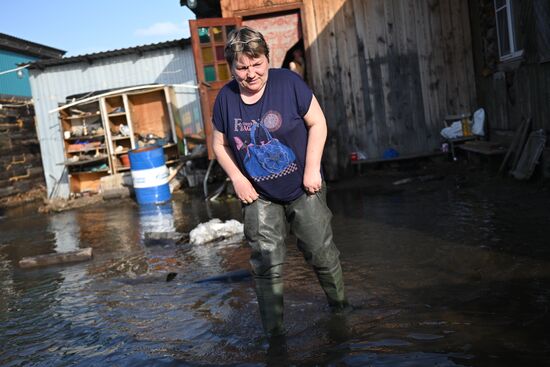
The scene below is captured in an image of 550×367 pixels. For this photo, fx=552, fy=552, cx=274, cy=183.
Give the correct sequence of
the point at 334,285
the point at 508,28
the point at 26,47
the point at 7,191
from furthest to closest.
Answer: the point at 26,47, the point at 7,191, the point at 508,28, the point at 334,285

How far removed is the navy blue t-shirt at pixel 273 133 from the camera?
3.04 m

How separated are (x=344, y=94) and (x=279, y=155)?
7.78 meters

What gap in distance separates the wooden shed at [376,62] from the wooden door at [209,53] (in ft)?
0.13

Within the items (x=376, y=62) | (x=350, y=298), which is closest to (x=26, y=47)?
(x=376, y=62)

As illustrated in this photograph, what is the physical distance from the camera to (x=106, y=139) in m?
14.1

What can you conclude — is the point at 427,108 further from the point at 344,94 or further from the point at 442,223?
the point at 442,223

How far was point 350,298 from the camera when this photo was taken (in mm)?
3791

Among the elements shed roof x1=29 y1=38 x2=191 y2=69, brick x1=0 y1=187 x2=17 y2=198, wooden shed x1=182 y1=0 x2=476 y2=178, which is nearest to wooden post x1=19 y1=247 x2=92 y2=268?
wooden shed x1=182 y1=0 x2=476 y2=178

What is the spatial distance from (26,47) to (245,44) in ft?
73.5

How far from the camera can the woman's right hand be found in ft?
10.2

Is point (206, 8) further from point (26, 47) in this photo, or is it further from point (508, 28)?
point (26, 47)

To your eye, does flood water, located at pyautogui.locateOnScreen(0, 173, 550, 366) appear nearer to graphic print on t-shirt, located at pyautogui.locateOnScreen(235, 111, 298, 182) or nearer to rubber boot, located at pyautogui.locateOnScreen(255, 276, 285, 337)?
rubber boot, located at pyautogui.locateOnScreen(255, 276, 285, 337)

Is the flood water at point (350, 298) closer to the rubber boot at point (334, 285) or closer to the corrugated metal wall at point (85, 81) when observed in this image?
the rubber boot at point (334, 285)

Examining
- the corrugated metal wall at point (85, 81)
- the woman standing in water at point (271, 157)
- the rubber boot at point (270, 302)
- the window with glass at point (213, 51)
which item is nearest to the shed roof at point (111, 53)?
the corrugated metal wall at point (85, 81)
